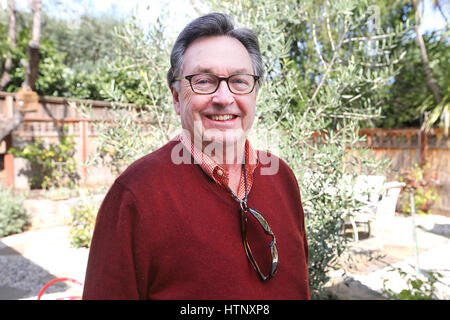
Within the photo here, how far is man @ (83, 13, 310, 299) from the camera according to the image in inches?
40.3

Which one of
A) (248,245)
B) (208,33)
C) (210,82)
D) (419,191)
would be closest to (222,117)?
(210,82)

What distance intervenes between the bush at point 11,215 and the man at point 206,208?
5.71 metres

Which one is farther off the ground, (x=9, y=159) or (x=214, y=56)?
(x=214, y=56)

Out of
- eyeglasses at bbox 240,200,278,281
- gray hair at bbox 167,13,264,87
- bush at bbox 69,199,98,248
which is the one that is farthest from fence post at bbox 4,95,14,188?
eyeglasses at bbox 240,200,278,281

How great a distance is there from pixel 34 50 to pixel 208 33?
6911 millimetres

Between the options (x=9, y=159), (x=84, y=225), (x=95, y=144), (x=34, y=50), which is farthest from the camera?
(x=95, y=144)

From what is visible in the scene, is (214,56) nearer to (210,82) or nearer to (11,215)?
(210,82)

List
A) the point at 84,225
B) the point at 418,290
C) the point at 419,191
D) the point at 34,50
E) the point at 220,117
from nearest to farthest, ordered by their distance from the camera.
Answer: the point at 220,117
the point at 418,290
the point at 84,225
the point at 34,50
the point at 419,191

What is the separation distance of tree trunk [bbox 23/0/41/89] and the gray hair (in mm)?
6711

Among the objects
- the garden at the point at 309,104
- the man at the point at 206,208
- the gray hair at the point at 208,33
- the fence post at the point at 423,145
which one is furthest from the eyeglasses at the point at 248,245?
the fence post at the point at 423,145

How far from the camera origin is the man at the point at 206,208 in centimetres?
102

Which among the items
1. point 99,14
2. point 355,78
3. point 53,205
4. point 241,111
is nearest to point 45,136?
point 53,205

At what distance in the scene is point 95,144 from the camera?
8.26 m

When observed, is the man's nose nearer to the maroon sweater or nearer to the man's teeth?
the man's teeth
